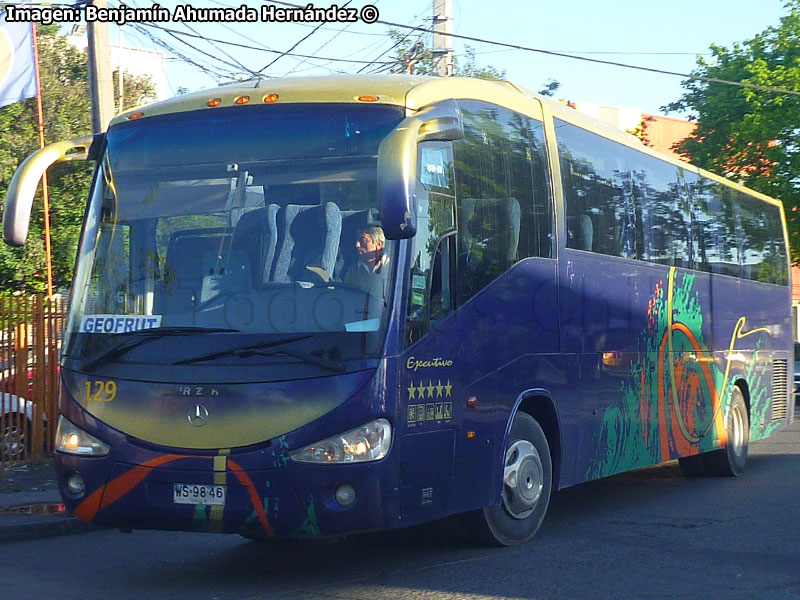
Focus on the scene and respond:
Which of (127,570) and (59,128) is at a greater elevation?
(59,128)

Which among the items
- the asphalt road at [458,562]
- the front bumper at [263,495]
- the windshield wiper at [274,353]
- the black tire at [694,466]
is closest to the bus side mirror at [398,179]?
the windshield wiper at [274,353]

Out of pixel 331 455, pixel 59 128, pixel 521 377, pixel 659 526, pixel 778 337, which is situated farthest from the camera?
pixel 59 128

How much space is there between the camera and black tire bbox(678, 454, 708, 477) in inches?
538

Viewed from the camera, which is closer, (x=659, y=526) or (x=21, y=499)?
(x=659, y=526)

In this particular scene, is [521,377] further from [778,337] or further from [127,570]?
[778,337]

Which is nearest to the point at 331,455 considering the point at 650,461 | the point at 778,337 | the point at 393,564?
the point at 393,564

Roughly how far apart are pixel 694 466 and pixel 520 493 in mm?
5939

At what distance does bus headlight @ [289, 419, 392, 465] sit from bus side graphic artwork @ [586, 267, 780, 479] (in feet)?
11.3

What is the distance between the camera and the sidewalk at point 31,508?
9688mm

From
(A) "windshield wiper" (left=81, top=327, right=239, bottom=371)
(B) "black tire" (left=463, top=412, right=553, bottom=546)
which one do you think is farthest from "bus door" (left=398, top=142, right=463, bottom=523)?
(A) "windshield wiper" (left=81, top=327, right=239, bottom=371)

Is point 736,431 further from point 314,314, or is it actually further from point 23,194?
point 23,194

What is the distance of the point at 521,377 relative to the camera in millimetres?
8492

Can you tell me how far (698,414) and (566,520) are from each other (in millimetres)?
3067

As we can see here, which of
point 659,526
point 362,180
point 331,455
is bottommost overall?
point 659,526
